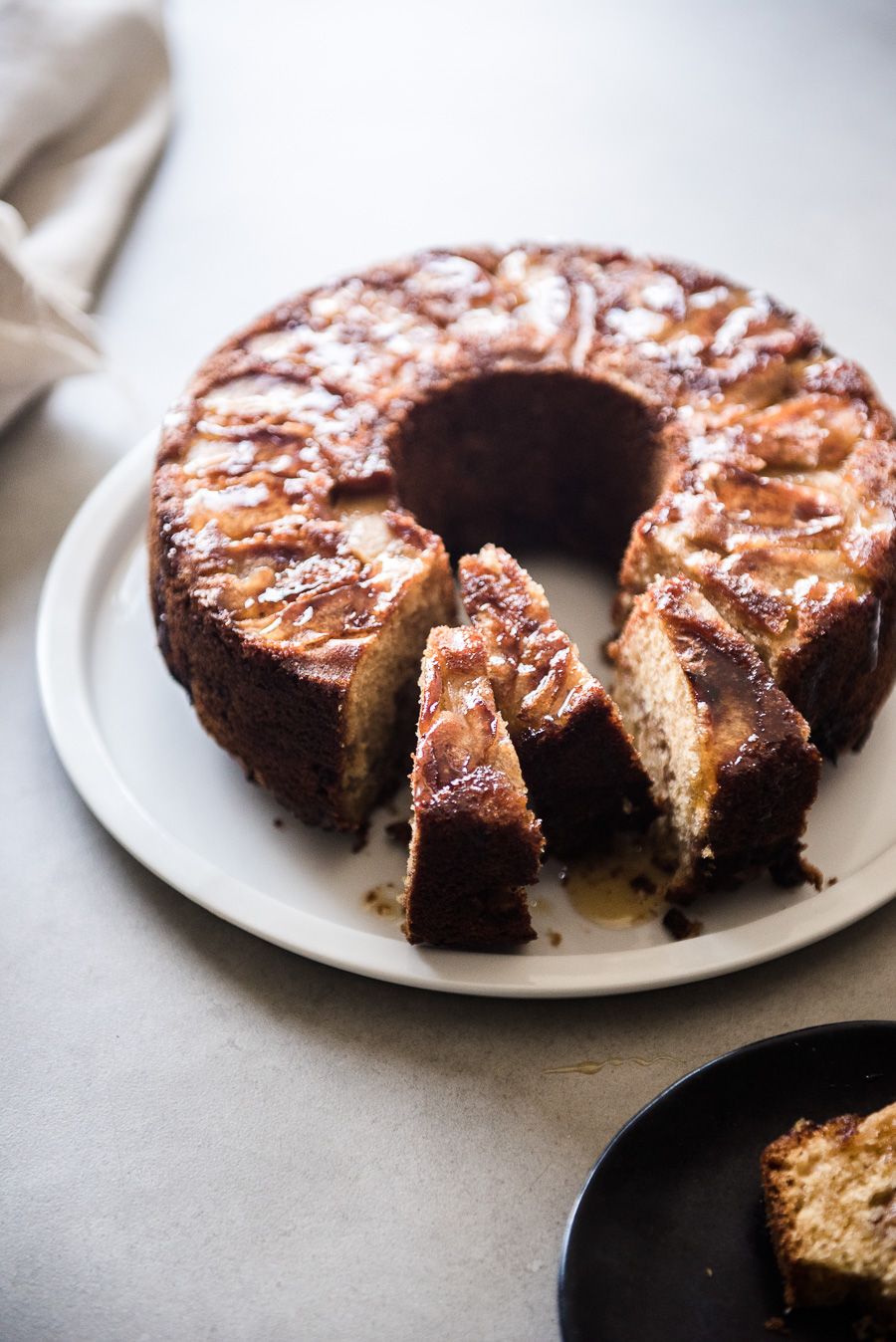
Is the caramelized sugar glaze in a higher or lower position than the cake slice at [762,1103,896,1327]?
higher

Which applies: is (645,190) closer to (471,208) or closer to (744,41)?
(471,208)

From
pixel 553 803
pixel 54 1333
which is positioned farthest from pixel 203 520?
pixel 54 1333

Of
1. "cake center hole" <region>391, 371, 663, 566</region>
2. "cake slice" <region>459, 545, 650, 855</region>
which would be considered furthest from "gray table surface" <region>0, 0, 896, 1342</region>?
"cake center hole" <region>391, 371, 663, 566</region>

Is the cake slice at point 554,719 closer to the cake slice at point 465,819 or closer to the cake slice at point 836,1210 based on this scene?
the cake slice at point 465,819

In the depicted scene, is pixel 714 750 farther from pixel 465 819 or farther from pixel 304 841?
pixel 304 841

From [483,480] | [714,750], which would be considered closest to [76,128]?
[483,480]

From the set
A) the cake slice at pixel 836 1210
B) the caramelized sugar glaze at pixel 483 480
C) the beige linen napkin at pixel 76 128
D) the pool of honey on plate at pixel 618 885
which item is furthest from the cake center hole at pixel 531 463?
the cake slice at pixel 836 1210

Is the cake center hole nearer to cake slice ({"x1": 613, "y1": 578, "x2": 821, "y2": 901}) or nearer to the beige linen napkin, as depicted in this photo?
cake slice ({"x1": 613, "y1": 578, "x2": 821, "y2": 901})
